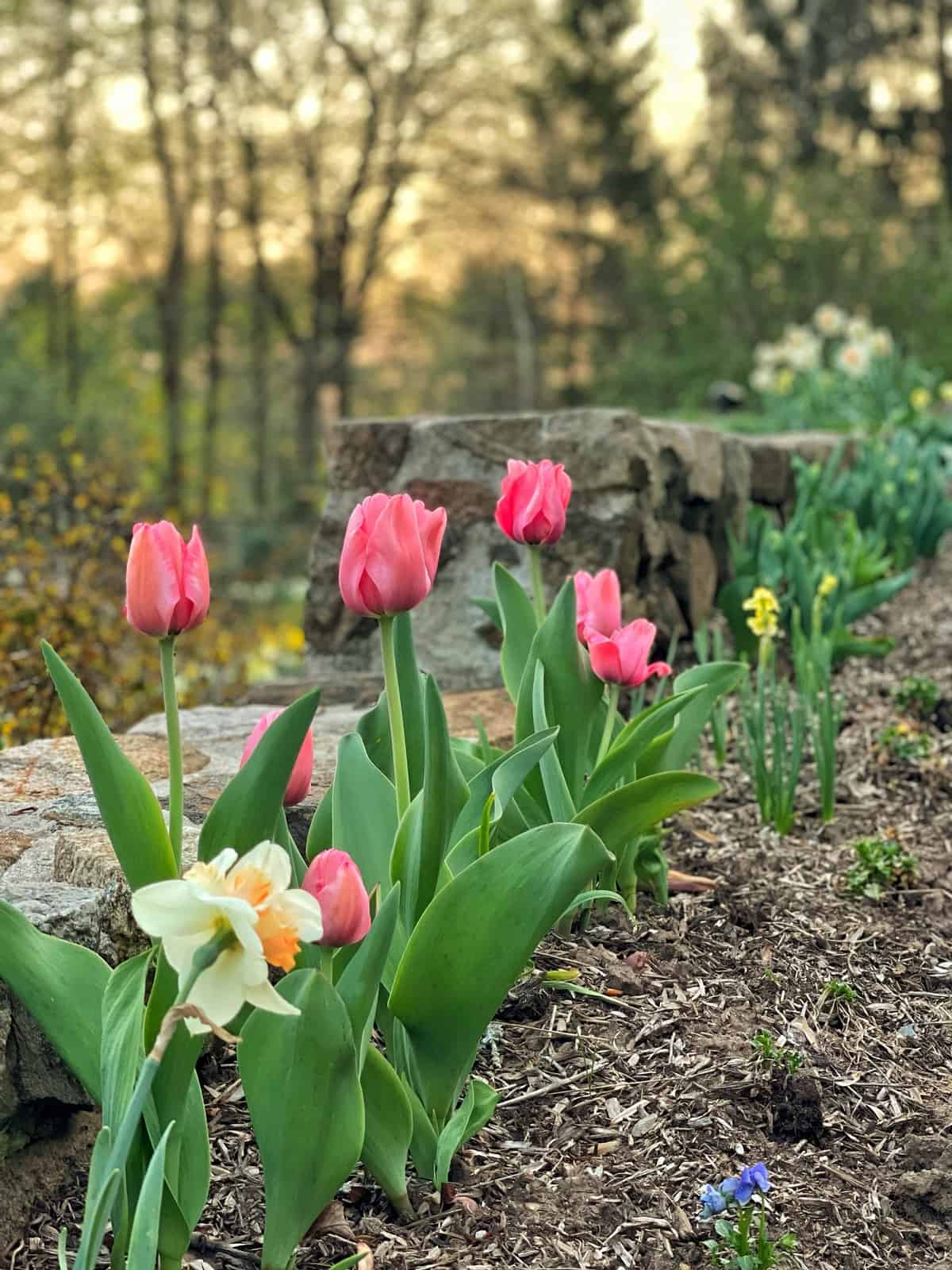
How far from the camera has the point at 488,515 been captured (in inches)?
144

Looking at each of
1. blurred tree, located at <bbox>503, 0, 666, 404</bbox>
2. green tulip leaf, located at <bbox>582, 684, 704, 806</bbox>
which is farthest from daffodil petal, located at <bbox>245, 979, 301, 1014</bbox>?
blurred tree, located at <bbox>503, 0, 666, 404</bbox>

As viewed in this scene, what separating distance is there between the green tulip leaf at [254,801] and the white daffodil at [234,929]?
0.27m

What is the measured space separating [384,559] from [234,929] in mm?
535

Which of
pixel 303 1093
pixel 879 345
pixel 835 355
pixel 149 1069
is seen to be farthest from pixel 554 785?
pixel 835 355

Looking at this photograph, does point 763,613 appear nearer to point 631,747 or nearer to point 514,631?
point 514,631

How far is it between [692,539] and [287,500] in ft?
45.6

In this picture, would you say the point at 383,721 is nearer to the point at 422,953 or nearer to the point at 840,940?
the point at 422,953

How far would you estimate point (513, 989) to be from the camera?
1.89m

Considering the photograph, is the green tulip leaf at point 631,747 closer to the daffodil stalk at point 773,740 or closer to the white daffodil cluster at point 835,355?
the daffodil stalk at point 773,740

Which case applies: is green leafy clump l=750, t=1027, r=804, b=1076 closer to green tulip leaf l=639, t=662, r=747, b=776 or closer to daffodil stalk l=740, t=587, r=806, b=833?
green tulip leaf l=639, t=662, r=747, b=776

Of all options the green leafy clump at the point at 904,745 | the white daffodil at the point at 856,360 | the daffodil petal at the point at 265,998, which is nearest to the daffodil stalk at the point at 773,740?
the green leafy clump at the point at 904,745

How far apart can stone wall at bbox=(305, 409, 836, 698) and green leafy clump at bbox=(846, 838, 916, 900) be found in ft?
3.94

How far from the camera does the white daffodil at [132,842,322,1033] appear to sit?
0.98m

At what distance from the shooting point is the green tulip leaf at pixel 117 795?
51.0 inches
